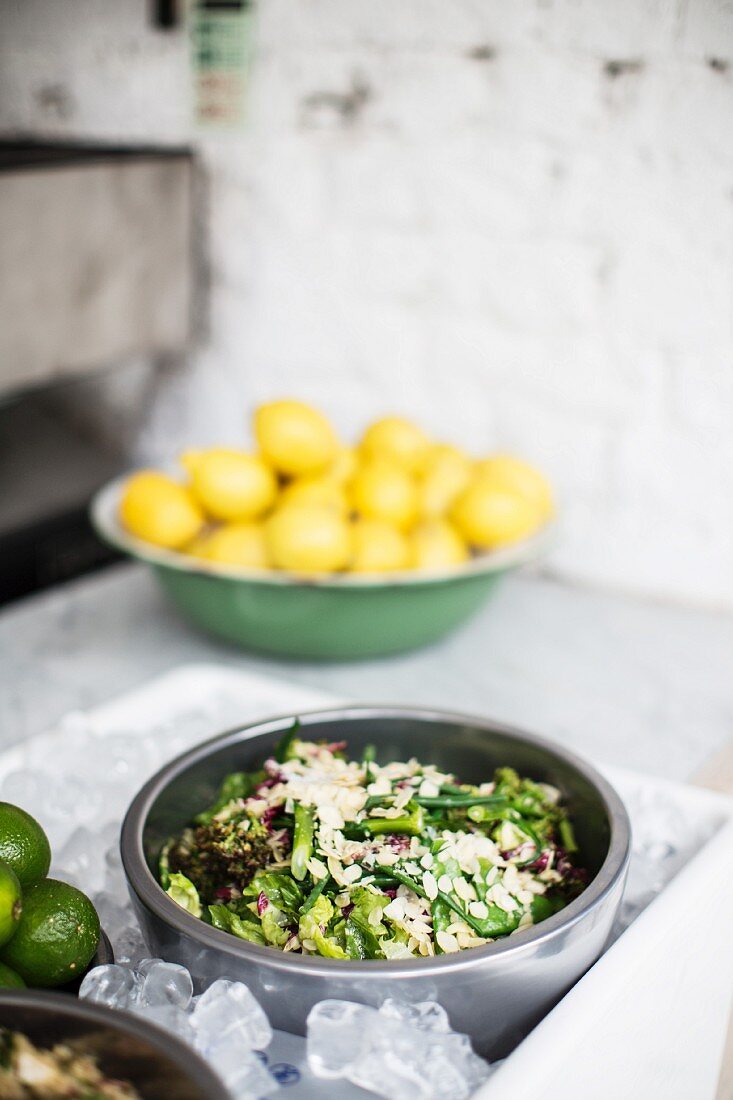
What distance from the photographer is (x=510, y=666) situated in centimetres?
139

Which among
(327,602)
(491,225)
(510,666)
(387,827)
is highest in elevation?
(491,225)

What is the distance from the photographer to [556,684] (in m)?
1.34

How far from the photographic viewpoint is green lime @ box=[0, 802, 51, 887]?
0.70m

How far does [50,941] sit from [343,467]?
0.84 meters

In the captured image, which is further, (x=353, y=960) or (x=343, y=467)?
(x=343, y=467)

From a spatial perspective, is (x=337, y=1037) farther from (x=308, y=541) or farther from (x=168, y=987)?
(x=308, y=541)

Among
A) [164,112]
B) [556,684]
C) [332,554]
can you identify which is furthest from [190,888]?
[164,112]

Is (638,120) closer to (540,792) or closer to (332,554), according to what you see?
(332,554)

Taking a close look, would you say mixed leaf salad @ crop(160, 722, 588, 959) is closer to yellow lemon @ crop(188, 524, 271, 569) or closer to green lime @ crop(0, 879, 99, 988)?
green lime @ crop(0, 879, 99, 988)

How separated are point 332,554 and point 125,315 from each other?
0.61 metres

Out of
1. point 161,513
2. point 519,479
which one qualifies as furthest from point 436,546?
point 161,513

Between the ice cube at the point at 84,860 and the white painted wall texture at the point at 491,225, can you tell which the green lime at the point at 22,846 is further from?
the white painted wall texture at the point at 491,225

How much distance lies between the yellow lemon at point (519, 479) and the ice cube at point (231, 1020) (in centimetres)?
86

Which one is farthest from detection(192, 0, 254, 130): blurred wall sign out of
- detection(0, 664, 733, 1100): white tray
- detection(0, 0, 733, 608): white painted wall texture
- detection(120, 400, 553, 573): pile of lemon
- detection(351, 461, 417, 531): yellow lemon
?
detection(0, 664, 733, 1100): white tray
